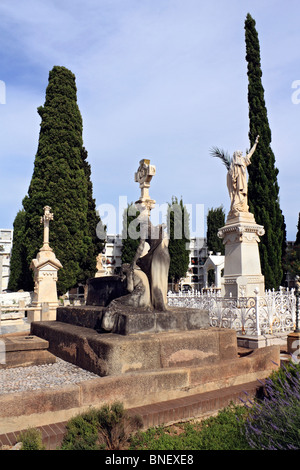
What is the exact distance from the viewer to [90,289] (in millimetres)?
7246

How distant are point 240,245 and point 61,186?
13.6 meters

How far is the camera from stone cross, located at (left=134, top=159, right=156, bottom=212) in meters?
11.7

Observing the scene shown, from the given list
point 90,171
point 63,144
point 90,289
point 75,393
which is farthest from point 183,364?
point 90,171

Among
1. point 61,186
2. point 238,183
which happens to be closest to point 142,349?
point 238,183

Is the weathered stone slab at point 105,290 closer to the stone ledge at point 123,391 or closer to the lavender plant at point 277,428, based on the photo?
the stone ledge at point 123,391

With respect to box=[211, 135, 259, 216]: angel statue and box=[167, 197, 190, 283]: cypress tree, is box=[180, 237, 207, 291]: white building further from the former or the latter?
box=[211, 135, 259, 216]: angel statue

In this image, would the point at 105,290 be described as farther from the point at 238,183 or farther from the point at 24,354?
the point at 238,183

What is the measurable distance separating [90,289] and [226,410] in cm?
386

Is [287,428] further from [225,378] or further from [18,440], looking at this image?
[18,440]

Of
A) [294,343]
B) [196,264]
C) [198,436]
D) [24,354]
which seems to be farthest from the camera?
[196,264]

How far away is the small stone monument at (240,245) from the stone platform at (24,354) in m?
7.86

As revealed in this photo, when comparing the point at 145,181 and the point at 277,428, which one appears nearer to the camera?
the point at 277,428

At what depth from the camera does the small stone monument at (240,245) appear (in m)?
12.4

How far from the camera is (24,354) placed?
602 cm
